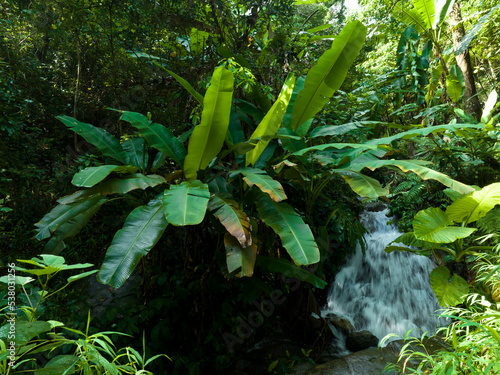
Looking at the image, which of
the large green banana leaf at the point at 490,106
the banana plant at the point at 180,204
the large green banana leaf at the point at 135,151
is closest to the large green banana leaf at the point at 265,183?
the banana plant at the point at 180,204

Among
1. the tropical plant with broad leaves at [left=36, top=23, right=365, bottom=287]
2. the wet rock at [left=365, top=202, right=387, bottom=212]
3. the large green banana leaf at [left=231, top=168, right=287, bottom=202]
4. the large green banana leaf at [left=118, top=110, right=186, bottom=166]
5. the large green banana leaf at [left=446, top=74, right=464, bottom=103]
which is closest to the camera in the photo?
the tropical plant with broad leaves at [left=36, top=23, right=365, bottom=287]

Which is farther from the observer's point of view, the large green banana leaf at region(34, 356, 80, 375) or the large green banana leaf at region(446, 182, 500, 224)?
the large green banana leaf at region(446, 182, 500, 224)

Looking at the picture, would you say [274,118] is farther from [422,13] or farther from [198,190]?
[422,13]

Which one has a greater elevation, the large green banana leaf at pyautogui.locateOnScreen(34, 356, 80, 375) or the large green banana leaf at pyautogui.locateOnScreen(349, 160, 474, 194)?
the large green banana leaf at pyautogui.locateOnScreen(349, 160, 474, 194)

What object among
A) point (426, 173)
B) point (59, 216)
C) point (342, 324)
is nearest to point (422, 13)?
point (426, 173)

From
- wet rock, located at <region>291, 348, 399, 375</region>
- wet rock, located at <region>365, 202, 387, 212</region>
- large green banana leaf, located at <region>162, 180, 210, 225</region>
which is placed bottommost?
wet rock, located at <region>291, 348, 399, 375</region>

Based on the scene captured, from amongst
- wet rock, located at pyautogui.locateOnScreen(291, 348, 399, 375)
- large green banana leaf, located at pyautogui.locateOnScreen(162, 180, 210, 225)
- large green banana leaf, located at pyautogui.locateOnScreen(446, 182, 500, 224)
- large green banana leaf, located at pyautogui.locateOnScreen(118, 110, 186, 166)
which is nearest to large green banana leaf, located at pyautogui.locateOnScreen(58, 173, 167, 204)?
large green banana leaf, located at pyautogui.locateOnScreen(162, 180, 210, 225)

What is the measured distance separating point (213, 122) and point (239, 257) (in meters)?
1.28

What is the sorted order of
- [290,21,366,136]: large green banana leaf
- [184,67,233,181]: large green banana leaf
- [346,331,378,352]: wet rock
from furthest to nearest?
[346,331,378,352]: wet rock
[290,21,366,136]: large green banana leaf
[184,67,233,181]: large green banana leaf

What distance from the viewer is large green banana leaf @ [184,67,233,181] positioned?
251cm

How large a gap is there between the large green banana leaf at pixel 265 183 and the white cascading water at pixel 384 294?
3.03 meters

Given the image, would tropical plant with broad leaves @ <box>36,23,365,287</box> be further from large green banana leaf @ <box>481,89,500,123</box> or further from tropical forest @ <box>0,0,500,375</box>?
large green banana leaf @ <box>481,89,500,123</box>

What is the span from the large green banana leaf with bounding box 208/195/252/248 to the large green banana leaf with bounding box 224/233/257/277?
3.5 inches

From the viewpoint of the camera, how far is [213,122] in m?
2.58
